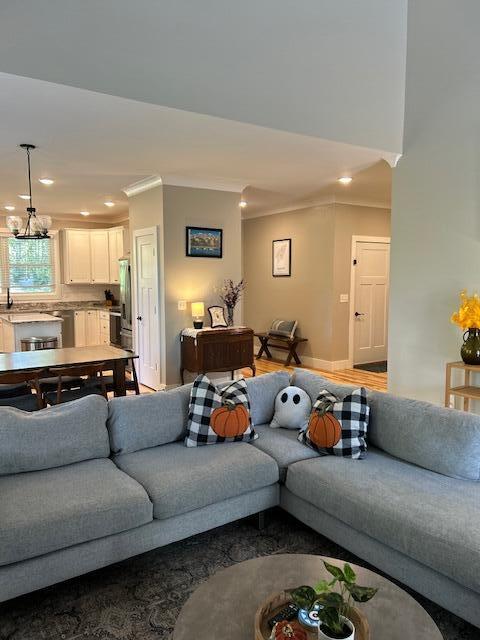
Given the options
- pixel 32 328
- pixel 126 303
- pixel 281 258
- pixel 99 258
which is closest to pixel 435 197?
pixel 281 258

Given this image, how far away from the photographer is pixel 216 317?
240 inches

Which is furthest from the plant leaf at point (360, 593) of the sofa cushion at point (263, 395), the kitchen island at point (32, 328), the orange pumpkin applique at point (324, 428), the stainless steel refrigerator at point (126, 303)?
the stainless steel refrigerator at point (126, 303)

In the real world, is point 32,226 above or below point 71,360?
above

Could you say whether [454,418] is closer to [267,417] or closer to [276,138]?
[267,417]

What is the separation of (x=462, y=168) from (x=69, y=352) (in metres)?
4.09

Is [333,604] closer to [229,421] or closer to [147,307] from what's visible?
[229,421]

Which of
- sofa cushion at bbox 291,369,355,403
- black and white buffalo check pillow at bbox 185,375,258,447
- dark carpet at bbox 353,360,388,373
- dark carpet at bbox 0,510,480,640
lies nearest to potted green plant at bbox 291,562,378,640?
dark carpet at bbox 0,510,480,640

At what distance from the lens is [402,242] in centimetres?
475

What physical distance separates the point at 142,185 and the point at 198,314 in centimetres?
181

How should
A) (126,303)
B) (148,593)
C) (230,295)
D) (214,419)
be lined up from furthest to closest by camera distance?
(126,303)
(230,295)
(214,419)
(148,593)

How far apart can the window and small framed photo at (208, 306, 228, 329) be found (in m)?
4.40

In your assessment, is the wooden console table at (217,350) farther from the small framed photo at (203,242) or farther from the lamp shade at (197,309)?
the small framed photo at (203,242)

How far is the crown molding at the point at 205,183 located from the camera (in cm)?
568

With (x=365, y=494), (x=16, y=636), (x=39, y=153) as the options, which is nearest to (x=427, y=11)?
(x=39, y=153)
